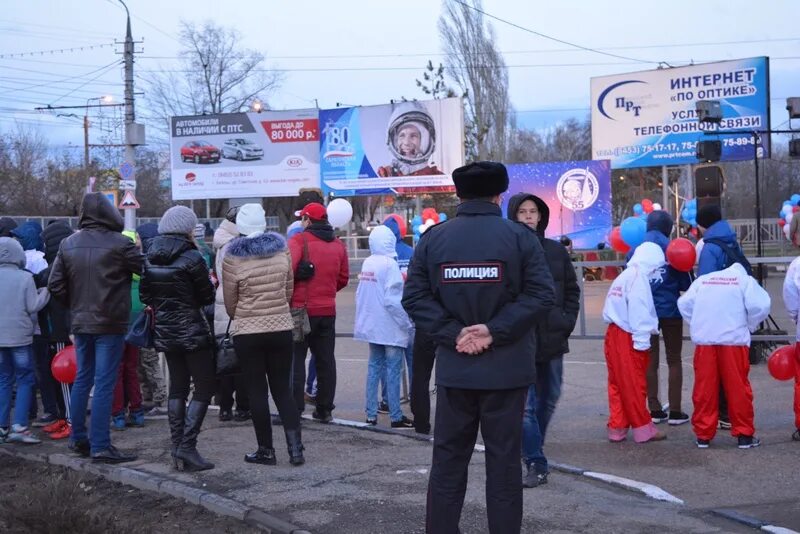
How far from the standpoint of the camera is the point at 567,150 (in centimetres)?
6738

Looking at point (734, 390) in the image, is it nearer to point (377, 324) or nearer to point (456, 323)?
point (377, 324)

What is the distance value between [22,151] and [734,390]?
49.5 metres

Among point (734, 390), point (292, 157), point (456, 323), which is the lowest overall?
point (734, 390)

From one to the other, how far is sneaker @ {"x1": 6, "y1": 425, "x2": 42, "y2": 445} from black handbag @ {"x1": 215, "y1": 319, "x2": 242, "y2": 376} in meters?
2.42

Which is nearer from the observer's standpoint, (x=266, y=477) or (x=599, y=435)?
(x=266, y=477)

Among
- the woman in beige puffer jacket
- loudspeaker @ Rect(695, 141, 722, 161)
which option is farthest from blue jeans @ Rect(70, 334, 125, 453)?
loudspeaker @ Rect(695, 141, 722, 161)

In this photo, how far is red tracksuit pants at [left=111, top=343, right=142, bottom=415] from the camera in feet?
29.3

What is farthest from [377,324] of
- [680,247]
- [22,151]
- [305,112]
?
[22,151]

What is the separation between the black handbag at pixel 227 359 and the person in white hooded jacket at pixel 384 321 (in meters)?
2.14

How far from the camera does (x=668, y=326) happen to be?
30.4 feet

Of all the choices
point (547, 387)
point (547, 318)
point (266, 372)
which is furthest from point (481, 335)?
point (266, 372)

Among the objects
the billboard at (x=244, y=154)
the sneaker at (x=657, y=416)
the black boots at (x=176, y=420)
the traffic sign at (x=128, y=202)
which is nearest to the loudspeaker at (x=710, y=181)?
the sneaker at (x=657, y=416)

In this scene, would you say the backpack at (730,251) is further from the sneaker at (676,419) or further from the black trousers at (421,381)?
the black trousers at (421,381)

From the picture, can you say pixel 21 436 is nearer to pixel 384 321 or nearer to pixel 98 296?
pixel 98 296
